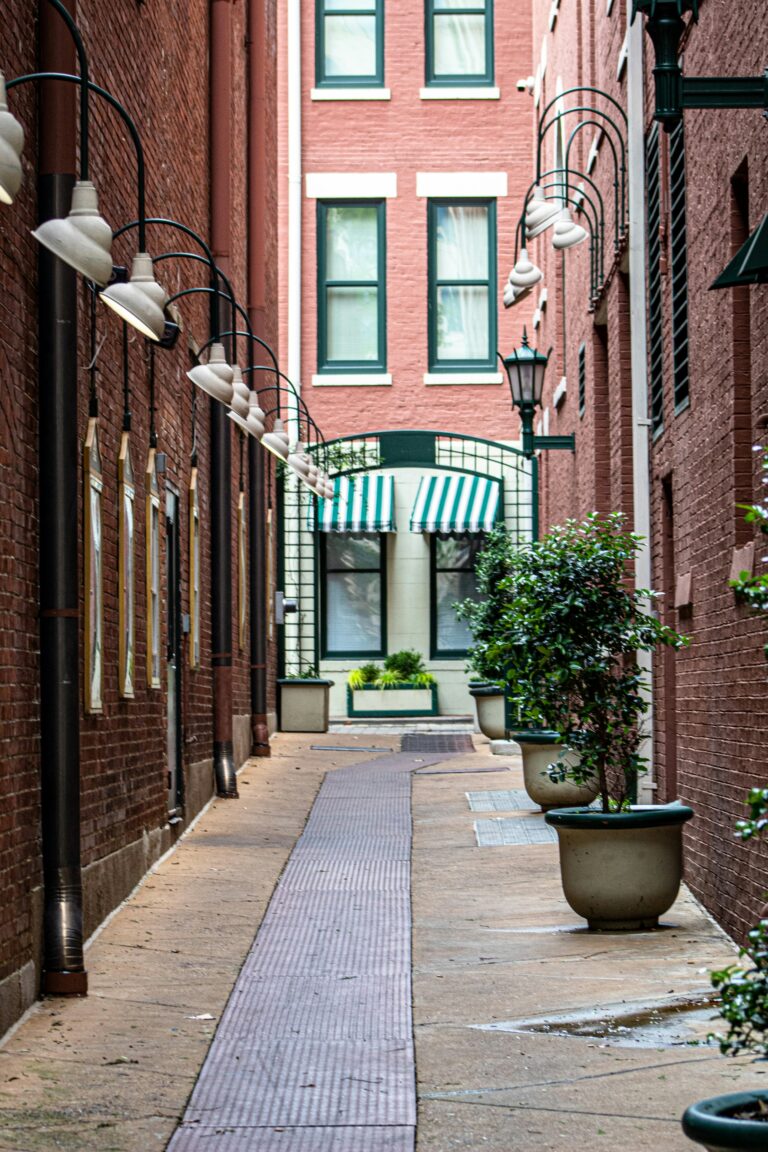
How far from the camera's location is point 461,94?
1171 inches

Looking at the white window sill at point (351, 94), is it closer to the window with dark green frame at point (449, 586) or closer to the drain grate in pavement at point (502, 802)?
the window with dark green frame at point (449, 586)

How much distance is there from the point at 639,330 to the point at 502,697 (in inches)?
427

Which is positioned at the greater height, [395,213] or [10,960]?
[395,213]

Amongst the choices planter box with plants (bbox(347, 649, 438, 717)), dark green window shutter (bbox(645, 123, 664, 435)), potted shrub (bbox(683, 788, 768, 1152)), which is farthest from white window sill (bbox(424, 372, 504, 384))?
potted shrub (bbox(683, 788, 768, 1152))

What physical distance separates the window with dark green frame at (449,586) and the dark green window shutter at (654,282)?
16131 millimetres

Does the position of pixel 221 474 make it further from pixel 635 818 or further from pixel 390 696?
pixel 390 696

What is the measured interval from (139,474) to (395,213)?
18.5m

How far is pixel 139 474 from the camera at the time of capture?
11.9 metres

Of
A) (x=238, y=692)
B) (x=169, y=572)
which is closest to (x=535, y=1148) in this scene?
(x=169, y=572)

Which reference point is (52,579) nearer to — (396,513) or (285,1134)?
(285,1134)

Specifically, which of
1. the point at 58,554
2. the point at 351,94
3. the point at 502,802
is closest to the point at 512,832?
Answer: the point at 502,802

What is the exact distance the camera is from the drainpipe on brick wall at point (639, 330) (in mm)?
12375

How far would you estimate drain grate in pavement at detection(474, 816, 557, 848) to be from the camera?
13.7 meters

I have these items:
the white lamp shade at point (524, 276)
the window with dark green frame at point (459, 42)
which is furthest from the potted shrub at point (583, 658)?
the window with dark green frame at point (459, 42)
